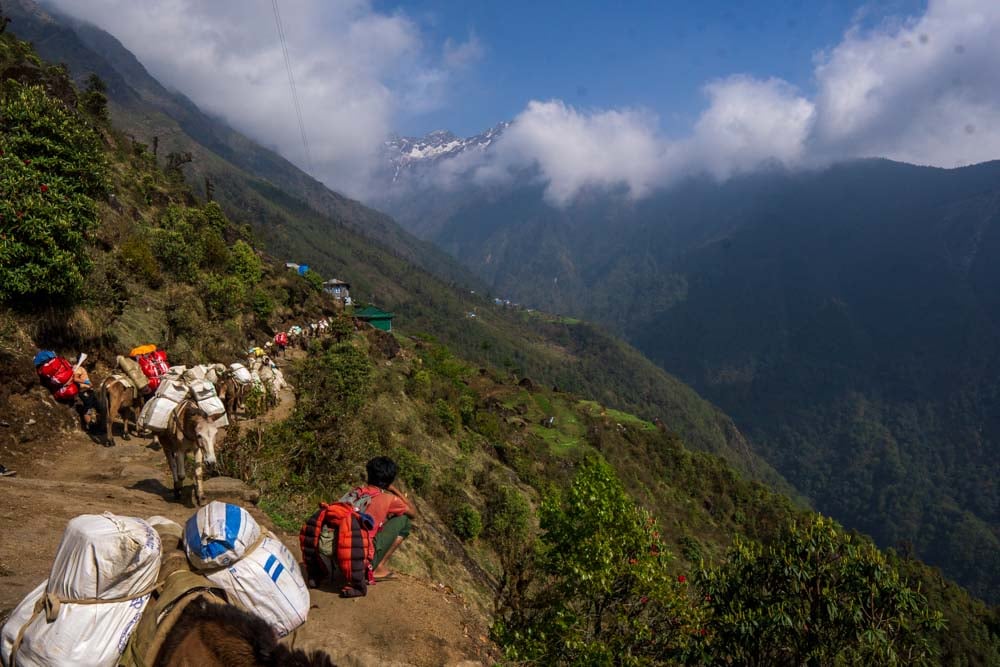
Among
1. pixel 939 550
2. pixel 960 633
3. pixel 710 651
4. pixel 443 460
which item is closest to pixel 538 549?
pixel 710 651

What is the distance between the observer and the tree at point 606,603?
8.20m

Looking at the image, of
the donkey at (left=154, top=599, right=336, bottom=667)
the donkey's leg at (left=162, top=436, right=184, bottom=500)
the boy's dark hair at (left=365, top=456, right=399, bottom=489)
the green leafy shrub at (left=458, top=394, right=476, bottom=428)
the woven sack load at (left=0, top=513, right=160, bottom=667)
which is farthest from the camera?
the green leafy shrub at (left=458, top=394, right=476, bottom=428)

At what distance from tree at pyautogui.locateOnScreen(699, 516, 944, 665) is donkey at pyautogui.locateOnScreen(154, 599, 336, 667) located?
7650mm

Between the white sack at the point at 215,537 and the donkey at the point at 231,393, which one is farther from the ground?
the white sack at the point at 215,537

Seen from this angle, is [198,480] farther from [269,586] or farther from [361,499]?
[269,586]

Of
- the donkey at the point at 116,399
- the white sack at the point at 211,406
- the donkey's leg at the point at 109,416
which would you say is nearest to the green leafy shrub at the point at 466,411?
the donkey at the point at 116,399

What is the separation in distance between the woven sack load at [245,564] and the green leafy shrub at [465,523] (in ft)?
63.0

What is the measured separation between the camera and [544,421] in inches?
2667

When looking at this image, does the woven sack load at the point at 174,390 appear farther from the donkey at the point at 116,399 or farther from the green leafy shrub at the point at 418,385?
the green leafy shrub at the point at 418,385

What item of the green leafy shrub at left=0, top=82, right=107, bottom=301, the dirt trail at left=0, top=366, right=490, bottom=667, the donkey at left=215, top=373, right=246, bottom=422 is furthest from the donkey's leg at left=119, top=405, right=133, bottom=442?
the green leafy shrub at left=0, top=82, right=107, bottom=301

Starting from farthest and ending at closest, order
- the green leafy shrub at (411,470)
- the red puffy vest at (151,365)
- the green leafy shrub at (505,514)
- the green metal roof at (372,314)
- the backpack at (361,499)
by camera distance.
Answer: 1. the green metal roof at (372,314)
2. the green leafy shrub at (505,514)
3. the green leafy shrub at (411,470)
4. the red puffy vest at (151,365)
5. the backpack at (361,499)

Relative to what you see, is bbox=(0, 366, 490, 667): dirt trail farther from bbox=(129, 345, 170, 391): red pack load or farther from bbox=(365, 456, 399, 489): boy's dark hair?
bbox=(129, 345, 170, 391): red pack load

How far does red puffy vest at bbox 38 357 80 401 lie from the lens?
10688 mm

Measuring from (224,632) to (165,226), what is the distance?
2995 cm
